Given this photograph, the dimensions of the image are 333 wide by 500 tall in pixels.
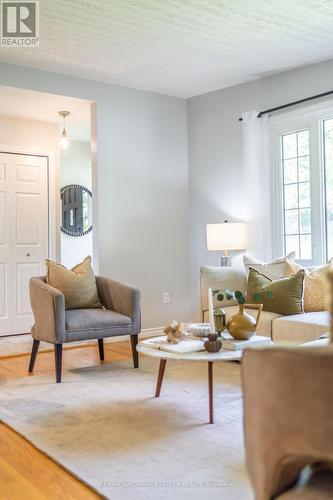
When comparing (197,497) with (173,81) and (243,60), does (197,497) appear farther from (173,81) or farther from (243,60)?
(173,81)

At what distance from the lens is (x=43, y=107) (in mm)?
5230

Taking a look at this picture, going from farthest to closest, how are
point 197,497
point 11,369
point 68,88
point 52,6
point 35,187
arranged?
1. point 35,187
2. point 68,88
3. point 11,369
4. point 52,6
5. point 197,497

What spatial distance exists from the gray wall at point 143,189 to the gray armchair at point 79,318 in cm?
108

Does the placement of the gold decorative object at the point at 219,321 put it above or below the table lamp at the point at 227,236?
below

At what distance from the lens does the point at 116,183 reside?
5.14 metres

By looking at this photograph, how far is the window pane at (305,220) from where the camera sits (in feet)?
15.3

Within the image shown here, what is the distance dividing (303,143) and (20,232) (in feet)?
10.6

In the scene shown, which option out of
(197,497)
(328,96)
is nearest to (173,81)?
(328,96)

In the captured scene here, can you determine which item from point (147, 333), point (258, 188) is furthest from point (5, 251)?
point (258, 188)

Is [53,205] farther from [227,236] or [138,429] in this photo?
[138,429]

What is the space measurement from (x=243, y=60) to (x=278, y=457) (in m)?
4.06

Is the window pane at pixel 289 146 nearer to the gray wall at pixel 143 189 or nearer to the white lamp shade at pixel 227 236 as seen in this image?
the white lamp shade at pixel 227 236

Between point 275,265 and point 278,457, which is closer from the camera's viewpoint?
point 278,457

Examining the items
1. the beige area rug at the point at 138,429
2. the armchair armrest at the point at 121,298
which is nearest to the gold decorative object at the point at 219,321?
the beige area rug at the point at 138,429
